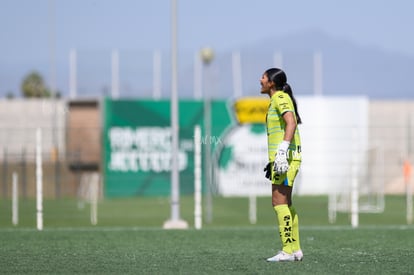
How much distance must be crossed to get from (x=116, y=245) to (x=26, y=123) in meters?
27.7

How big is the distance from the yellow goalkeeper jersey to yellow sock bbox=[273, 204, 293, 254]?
515 mm

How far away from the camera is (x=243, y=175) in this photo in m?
32.2

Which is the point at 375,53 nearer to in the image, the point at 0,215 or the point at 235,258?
the point at 0,215

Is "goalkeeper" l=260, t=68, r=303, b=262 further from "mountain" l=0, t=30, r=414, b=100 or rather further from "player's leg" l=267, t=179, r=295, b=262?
"mountain" l=0, t=30, r=414, b=100

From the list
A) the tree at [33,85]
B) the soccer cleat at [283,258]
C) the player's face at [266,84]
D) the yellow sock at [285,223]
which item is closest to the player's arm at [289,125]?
the player's face at [266,84]

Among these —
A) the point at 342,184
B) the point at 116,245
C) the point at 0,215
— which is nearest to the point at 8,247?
the point at 116,245

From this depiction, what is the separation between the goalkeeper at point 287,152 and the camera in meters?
10.8

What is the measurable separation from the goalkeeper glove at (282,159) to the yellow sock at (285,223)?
481 millimetres

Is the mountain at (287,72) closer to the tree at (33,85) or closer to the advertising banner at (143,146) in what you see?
the advertising banner at (143,146)

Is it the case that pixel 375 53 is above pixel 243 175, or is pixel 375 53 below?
above

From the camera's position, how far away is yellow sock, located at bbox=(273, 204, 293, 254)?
35.6ft

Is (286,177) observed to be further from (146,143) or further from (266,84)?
(146,143)

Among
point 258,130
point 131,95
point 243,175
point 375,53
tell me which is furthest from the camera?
point 375,53

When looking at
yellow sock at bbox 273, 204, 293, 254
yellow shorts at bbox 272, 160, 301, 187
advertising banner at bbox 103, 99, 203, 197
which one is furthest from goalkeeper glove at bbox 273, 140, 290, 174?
advertising banner at bbox 103, 99, 203, 197
